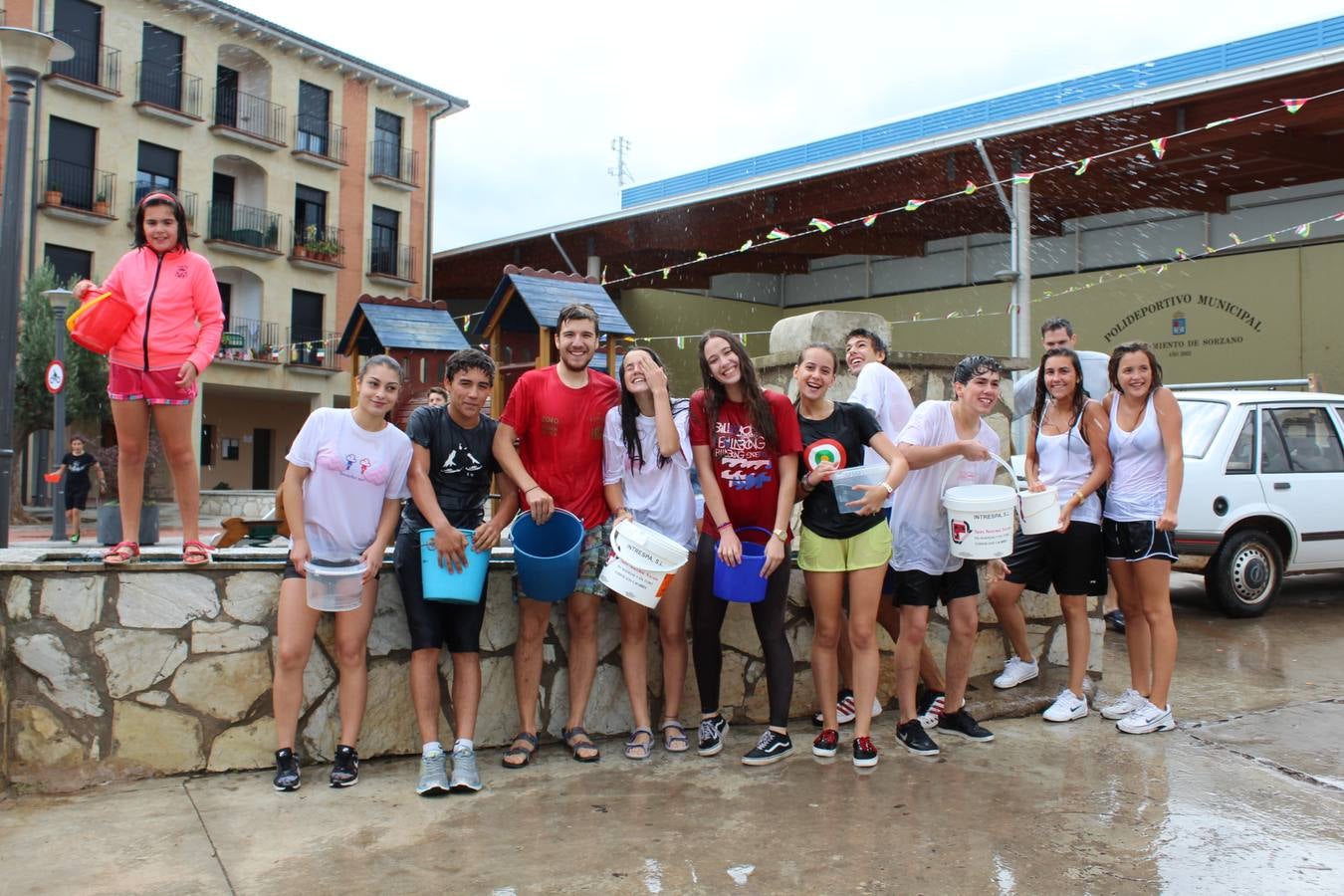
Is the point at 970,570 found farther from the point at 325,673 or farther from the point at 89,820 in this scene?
the point at 89,820

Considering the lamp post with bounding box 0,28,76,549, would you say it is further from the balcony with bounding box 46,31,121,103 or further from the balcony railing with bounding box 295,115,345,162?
the balcony railing with bounding box 295,115,345,162

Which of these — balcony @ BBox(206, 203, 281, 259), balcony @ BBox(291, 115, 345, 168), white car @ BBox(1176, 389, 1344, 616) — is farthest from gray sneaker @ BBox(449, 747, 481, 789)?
balcony @ BBox(291, 115, 345, 168)

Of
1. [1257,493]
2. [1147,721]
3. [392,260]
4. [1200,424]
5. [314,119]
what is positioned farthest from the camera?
[392,260]

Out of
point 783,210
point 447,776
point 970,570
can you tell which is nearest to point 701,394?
point 970,570

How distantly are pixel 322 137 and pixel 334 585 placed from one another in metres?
26.2

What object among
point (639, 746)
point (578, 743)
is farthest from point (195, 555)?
point (639, 746)

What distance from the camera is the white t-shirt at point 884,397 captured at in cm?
462

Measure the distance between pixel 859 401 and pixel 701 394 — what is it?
A: 3.36ft

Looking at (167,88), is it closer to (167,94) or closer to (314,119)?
(167,94)

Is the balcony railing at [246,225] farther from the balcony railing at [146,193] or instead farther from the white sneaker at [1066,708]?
the white sneaker at [1066,708]

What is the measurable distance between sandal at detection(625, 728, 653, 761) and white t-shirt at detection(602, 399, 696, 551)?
0.82 m

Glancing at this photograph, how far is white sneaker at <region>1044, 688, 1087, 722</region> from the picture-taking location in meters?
4.57

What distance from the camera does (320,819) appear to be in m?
3.33

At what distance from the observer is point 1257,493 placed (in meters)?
7.09
